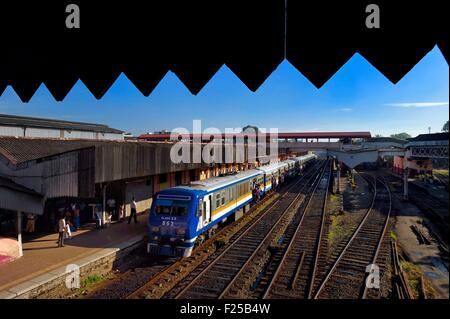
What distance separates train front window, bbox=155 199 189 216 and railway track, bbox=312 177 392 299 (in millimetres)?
5783

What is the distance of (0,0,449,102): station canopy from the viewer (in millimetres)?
2094

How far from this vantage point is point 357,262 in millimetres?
12000

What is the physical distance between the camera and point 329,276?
34.8 ft

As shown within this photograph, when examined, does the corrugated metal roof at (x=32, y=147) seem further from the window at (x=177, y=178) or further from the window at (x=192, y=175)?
the window at (x=192, y=175)

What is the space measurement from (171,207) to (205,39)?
34.1ft

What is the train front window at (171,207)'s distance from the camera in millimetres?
12178

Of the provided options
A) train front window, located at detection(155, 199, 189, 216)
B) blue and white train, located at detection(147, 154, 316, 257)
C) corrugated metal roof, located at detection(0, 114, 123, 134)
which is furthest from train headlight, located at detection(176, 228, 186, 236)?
corrugated metal roof, located at detection(0, 114, 123, 134)

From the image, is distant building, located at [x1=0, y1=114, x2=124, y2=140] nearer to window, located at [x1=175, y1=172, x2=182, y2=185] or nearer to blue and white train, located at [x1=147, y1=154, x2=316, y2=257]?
window, located at [x1=175, y1=172, x2=182, y2=185]

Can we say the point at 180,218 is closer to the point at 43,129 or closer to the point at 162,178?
the point at 162,178

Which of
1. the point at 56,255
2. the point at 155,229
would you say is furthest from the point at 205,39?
the point at 56,255

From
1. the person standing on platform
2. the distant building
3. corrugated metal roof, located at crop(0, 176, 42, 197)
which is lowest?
the person standing on platform

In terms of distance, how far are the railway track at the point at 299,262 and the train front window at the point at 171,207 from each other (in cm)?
421

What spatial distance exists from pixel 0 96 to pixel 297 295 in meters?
9.11

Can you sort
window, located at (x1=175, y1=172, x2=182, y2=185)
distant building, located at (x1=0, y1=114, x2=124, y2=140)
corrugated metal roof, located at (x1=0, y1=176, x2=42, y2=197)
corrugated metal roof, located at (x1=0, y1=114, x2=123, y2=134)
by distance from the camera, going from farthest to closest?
corrugated metal roof, located at (x1=0, y1=114, x2=123, y2=134) < distant building, located at (x1=0, y1=114, x2=124, y2=140) < window, located at (x1=175, y1=172, x2=182, y2=185) < corrugated metal roof, located at (x1=0, y1=176, x2=42, y2=197)
